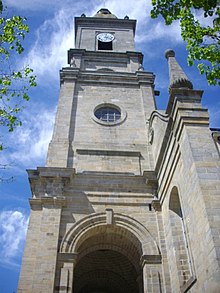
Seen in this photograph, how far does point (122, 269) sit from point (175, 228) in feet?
17.3

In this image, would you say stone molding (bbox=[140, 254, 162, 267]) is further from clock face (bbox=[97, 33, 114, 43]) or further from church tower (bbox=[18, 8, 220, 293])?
clock face (bbox=[97, 33, 114, 43])

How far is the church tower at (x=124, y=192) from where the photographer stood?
7.90 m

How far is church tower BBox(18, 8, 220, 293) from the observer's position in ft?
25.9

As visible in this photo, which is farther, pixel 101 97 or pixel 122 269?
pixel 101 97

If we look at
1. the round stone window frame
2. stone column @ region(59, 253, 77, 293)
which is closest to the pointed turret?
the round stone window frame

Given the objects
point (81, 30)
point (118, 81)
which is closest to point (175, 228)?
point (118, 81)

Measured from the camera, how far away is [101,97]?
16.4 metres

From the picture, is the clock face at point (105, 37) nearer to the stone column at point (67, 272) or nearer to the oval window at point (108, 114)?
the oval window at point (108, 114)

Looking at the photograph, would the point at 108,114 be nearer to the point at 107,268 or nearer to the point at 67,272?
the point at 107,268

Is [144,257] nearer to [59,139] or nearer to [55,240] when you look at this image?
[55,240]

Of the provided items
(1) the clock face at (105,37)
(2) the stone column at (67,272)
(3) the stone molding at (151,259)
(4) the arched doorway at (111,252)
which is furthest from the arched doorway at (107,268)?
(1) the clock face at (105,37)

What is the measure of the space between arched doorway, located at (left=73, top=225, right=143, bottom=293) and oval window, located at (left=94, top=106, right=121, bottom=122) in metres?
6.04

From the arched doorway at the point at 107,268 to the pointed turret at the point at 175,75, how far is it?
19.9 ft

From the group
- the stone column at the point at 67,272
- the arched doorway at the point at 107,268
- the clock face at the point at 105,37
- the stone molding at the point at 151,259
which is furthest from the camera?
the clock face at the point at 105,37
